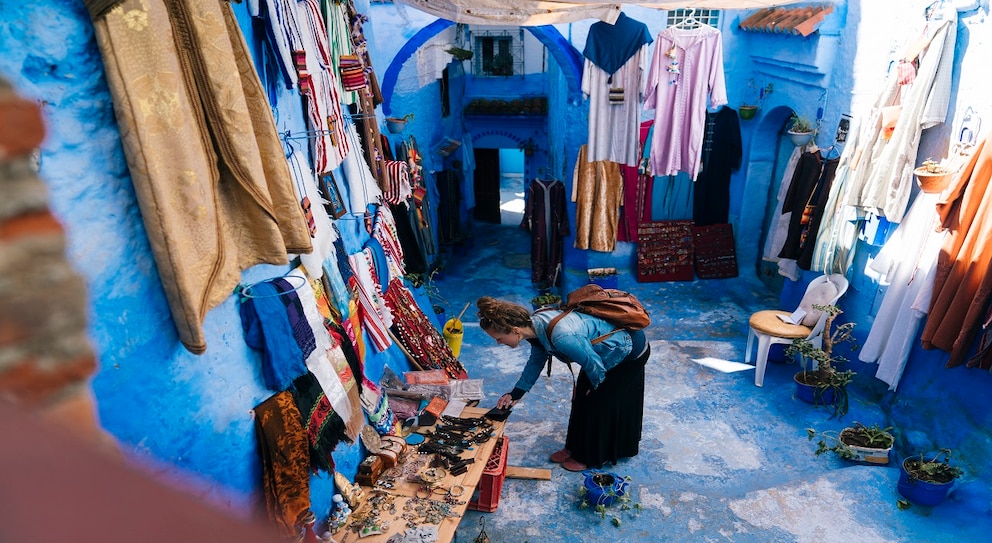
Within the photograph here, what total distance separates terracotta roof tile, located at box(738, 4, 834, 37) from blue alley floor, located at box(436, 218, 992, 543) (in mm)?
3681

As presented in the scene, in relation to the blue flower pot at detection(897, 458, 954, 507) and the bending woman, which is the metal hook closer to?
the blue flower pot at detection(897, 458, 954, 507)

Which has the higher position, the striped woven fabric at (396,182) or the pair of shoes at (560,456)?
the striped woven fabric at (396,182)

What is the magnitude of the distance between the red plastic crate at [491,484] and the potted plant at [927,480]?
298cm

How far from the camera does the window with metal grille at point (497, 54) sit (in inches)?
559

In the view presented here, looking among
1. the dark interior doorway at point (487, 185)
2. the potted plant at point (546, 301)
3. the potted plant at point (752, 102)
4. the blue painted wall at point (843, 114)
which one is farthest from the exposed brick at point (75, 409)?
the dark interior doorway at point (487, 185)

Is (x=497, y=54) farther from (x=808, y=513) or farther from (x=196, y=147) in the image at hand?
(x=196, y=147)

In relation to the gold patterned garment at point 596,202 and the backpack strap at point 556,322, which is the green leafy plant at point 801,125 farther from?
the backpack strap at point 556,322

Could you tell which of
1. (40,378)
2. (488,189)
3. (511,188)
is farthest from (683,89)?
(511,188)

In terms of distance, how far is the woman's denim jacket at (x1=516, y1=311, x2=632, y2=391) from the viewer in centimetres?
432

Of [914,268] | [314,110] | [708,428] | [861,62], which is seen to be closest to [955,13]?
[861,62]

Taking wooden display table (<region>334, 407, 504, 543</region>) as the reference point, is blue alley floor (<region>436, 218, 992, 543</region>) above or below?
below

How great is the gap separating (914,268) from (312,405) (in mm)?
4963

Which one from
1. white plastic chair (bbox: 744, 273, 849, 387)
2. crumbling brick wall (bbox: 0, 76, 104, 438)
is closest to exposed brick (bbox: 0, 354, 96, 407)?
crumbling brick wall (bbox: 0, 76, 104, 438)

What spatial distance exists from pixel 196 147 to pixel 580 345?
9.15 feet
